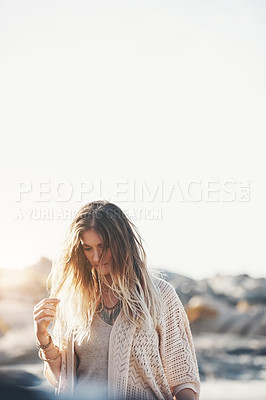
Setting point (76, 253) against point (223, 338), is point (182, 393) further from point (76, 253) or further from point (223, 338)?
point (223, 338)

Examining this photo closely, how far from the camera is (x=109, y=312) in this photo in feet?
5.72

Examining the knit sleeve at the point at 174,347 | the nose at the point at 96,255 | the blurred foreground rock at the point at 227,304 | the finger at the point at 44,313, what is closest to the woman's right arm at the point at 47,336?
the finger at the point at 44,313

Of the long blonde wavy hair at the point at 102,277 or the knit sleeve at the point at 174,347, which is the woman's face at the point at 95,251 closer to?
the long blonde wavy hair at the point at 102,277

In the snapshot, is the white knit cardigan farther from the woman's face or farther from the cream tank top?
the woman's face

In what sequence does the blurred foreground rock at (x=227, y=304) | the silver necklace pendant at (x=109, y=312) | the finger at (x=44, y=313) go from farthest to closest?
1. the blurred foreground rock at (x=227, y=304)
2. the silver necklace pendant at (x=109, y=312)
3. the finger at (x=44, y=313)

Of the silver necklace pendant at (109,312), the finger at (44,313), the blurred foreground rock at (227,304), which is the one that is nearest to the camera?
the finger at (44,313)

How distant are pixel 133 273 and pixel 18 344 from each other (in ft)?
9.22

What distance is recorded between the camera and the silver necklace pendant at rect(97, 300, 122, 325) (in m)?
1.73

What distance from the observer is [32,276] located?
178 inches

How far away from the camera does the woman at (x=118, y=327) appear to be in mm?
1656

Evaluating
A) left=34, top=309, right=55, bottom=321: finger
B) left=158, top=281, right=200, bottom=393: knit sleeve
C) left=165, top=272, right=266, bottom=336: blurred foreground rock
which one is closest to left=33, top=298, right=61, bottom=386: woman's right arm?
left=34, top=309, right=55, bottom=321: finger

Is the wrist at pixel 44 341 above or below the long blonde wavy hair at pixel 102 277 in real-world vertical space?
below

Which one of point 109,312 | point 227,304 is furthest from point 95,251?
point 227,304

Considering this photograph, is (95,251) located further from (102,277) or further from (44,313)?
(44,313)
